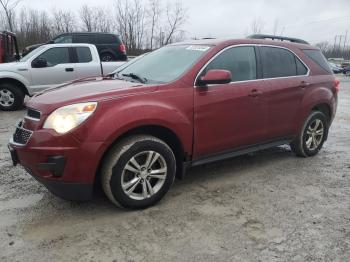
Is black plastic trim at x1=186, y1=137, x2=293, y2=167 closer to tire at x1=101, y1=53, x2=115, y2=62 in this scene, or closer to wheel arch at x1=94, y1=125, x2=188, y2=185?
wheel arch at x1=94, y1=125, x2=188, y2=185

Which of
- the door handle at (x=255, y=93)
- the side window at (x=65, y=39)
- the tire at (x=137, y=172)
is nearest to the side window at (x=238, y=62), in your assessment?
the door handle at (x=255, y=93)

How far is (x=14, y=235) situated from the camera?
332 centimetres

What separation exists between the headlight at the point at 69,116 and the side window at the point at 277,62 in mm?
2494

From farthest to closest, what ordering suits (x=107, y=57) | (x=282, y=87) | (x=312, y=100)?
(x=107, y=57)
(x=312, y=100)
(x=282, y=87)

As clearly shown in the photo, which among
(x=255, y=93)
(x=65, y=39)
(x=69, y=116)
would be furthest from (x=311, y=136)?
(x=65, y=39)

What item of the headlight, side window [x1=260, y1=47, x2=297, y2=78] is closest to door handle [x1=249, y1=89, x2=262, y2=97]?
side window [x1=260, y1=47, x2=297, y2=78]

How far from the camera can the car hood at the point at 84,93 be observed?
3.53 meters

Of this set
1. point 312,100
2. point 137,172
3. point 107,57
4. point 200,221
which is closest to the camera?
point 200,221

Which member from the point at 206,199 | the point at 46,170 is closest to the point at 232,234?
the point at 206,199

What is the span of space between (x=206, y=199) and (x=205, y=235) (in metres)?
0.81

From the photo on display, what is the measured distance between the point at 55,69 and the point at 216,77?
22.7ft

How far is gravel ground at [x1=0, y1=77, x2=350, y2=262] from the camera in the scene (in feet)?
10.2

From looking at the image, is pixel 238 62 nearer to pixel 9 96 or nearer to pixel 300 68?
pixel 300 68

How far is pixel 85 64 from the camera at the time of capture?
1023 centimetres
